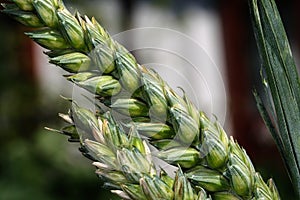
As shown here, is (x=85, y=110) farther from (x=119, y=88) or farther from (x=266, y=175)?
(x=266, y=175)

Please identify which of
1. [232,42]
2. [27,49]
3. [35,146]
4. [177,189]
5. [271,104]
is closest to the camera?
[177,189]

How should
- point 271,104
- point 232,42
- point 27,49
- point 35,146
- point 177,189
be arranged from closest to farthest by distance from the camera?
point 177,189 < point 271,104 < point 35,146 < point 27,49 < point 232,42

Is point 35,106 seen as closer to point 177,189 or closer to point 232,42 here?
point 232,42

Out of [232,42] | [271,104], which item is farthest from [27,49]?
[271,104]

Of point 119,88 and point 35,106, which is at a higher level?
point 119,88

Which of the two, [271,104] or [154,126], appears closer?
[154,126]

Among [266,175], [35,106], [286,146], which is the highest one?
[286,146]
